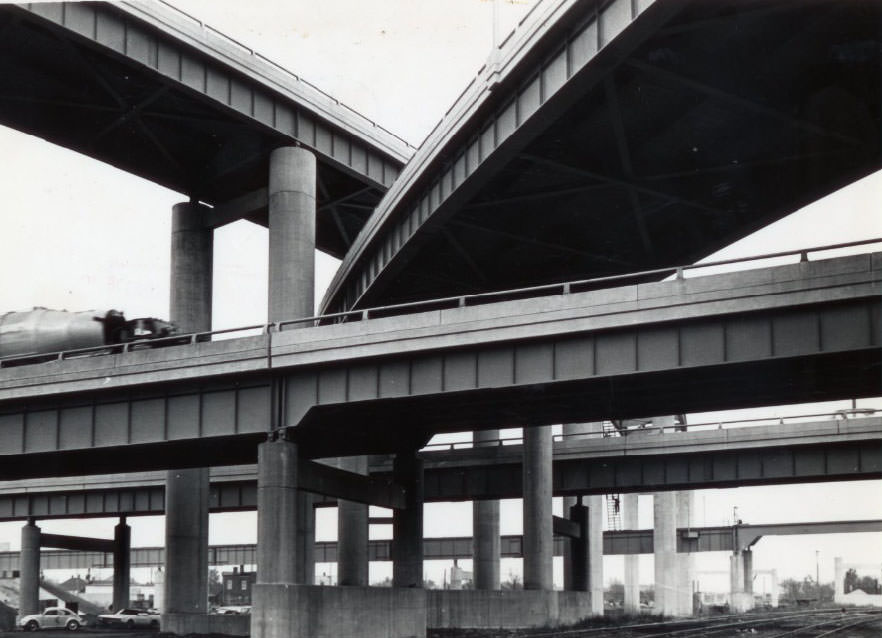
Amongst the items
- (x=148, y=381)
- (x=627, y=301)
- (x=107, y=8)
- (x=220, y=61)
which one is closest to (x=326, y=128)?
(x=220, y=61)

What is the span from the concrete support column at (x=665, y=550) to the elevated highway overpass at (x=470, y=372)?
36973 mm

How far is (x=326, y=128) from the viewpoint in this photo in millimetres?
49781

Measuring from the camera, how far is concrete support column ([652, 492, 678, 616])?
73375 mm

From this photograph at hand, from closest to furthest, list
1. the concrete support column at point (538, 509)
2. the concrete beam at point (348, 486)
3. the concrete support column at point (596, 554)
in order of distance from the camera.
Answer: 1. the concrete beam at point (348, 486)
2. the concrete support column at point (538, 509)
3. the concrete support column at point (596, 554)

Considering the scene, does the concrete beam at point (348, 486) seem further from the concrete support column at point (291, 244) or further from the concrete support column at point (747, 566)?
the concrete support column at point (747, 566)

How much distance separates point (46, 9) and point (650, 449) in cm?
3128

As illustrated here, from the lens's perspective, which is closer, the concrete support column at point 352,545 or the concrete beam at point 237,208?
the concrete support column at point 352,545

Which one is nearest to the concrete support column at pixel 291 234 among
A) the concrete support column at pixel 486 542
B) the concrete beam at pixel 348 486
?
the concrete beam at pixel 348 486

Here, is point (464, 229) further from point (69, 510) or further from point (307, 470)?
point (69, 510)

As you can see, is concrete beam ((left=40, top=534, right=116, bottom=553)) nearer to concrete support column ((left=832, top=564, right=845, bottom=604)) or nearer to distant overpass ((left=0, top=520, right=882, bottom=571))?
distant overpass ((left=0, top=520, right=882, bottom=571))

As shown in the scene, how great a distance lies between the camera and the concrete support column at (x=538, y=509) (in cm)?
5159

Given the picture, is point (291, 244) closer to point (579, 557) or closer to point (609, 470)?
point (609, 470)

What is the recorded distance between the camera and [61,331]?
42375 mm

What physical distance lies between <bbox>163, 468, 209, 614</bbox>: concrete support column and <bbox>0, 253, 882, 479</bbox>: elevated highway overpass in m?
6.76
